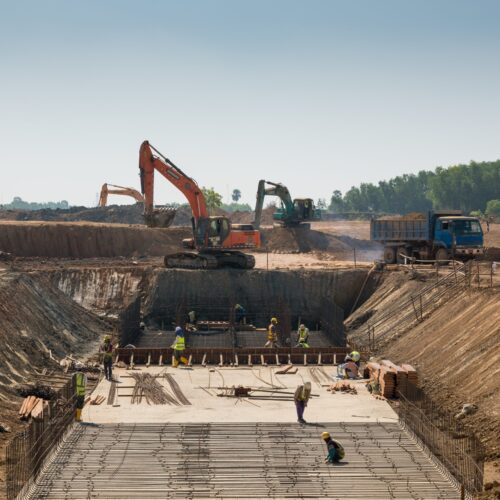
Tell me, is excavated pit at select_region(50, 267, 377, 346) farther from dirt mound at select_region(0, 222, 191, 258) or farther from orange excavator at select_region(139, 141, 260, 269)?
dirt mound at select_region(0, 222, 191, 258)

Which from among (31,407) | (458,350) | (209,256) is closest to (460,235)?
(209,256)

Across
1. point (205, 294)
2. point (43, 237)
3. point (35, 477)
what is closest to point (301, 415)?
point (35, 477)

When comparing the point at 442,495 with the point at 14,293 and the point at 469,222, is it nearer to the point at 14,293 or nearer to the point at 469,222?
the point at 14,293

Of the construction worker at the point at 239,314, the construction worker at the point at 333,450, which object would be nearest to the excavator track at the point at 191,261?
the construction worker at the point at 239,314

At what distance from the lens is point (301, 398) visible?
22.8 meters

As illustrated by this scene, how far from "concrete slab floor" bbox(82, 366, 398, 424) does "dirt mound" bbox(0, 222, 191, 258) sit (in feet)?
110

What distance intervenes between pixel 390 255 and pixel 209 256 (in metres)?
9.68

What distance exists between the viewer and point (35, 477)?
18.2 meters

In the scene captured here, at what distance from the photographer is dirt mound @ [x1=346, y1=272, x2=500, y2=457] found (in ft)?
74.6

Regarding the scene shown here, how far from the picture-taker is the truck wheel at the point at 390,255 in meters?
48.9

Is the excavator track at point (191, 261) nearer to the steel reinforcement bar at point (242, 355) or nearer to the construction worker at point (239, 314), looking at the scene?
the construction worker at point (239, 314)

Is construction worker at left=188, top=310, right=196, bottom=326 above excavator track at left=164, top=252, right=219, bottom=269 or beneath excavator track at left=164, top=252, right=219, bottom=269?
beneath

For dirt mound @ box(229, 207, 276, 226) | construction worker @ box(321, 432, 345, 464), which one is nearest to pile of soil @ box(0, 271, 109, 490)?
construction worker @ box(321, 432, 345, 464)

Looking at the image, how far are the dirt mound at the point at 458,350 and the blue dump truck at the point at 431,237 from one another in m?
5.53
